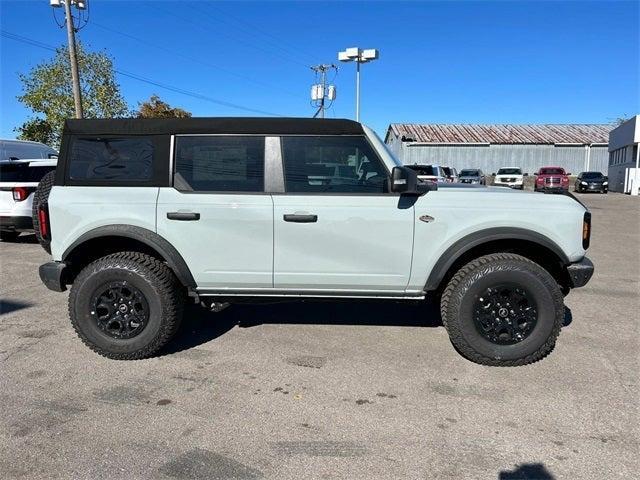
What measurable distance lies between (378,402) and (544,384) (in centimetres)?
126

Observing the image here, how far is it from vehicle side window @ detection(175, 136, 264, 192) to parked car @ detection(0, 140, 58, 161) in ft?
33.1

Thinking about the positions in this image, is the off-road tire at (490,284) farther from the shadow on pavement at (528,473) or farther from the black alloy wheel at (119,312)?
the black alloy wheel at (119,312)

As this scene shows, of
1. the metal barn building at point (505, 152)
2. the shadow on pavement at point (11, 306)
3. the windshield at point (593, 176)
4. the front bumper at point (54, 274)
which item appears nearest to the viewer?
the front bumper at point (54, 274)

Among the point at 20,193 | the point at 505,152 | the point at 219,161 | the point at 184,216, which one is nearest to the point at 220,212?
the point at 184,216

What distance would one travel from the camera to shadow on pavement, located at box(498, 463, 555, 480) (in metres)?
2.55

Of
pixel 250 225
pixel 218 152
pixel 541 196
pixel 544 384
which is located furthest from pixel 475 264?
pixel 218 152

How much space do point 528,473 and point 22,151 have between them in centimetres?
1401

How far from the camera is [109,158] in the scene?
4.05 meters

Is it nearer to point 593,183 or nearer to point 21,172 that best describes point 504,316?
point 21,172

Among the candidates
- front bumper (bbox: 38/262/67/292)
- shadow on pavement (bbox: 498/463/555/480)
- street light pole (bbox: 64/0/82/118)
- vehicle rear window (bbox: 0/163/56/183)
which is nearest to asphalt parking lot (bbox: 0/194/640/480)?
shadow on pavement (bbox: 498/463/555/480)

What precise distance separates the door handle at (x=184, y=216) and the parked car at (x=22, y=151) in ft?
33.5

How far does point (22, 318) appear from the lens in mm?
5145

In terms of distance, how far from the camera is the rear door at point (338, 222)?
12.7 feet

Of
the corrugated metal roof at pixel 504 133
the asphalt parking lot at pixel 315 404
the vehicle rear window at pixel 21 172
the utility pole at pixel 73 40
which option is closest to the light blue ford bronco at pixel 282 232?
the asphalt parking lot at pixel 315 404
